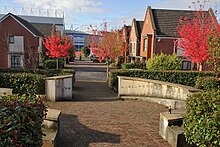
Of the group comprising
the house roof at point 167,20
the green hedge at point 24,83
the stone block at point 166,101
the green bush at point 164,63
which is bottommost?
the stone block at point 166,101

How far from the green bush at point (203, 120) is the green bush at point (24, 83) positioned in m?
8.05

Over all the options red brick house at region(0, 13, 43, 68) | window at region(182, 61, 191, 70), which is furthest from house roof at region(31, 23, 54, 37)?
window at region(182, 61, 191, 70)

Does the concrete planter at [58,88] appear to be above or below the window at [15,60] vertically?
below

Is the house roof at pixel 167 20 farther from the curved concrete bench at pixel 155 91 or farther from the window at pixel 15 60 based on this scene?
the window at pixel 15 60

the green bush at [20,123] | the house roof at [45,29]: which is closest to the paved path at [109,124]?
the green bush at [20,123]

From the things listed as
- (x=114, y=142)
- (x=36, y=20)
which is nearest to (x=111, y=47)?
(x=114, y=142)

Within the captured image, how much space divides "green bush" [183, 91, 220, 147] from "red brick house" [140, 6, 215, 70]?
21.3 meters

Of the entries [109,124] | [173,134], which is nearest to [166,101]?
[109,124]

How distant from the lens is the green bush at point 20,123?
283 centimetres

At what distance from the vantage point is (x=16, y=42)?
3041 cm

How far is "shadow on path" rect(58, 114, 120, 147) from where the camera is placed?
18.6 feet

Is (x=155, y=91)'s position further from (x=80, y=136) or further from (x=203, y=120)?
(x=203, y=120)

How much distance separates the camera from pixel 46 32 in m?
44.3

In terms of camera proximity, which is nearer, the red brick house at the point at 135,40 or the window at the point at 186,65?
the window at the point at 186,65
